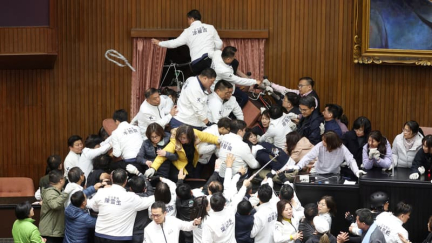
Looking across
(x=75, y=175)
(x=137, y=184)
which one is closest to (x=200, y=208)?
(x=137, y=184)

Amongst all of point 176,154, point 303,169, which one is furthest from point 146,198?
point 303,169

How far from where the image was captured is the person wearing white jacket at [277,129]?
1507 cm

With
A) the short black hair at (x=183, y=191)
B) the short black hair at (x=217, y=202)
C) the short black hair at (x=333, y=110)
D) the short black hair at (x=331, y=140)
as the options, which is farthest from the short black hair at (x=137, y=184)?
the short black hair at (x=333, y=110)

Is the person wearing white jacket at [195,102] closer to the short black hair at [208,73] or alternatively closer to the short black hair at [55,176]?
the short black hair at [208,73]

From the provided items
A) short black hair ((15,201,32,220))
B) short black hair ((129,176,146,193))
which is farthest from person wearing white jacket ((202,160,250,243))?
short black hair ((15,201,32,220))

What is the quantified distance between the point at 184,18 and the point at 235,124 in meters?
3.38

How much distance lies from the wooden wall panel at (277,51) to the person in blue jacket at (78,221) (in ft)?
14.6

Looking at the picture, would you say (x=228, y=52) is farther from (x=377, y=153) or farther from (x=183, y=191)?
(x=183, y=191)

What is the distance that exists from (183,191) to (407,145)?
3416mm

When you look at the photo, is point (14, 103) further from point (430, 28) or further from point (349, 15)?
point (430, 28)

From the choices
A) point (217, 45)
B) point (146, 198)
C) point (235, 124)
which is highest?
point (217, 45)

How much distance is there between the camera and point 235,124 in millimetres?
14242

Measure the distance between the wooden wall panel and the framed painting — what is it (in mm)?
232

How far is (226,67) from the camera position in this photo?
51.3 feet
